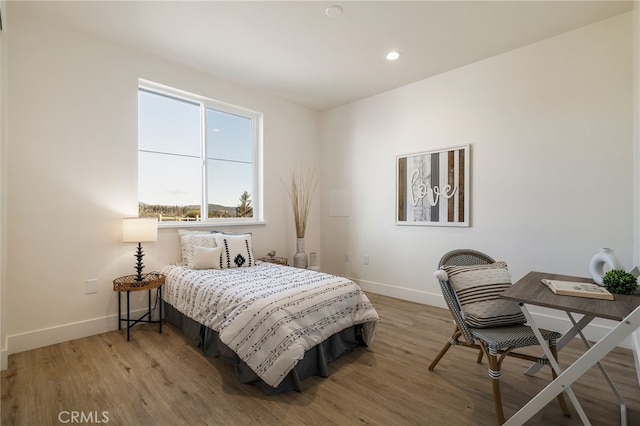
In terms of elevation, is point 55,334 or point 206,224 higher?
point 206,224

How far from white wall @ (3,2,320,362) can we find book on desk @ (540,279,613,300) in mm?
3419

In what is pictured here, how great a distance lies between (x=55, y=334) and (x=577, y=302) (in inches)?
150

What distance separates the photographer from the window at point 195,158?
3.32 meters

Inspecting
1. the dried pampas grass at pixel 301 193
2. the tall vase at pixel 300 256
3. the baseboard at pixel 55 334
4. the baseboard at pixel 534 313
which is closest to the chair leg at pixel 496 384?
the baseboard at pixel 534 313

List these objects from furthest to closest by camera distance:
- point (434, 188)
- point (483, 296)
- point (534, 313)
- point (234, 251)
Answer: point (434, 188) → point (234, 251) → point (534, 313) → point (483, 296)

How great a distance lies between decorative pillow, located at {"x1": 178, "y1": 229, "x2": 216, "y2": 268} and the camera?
3170 millimetres

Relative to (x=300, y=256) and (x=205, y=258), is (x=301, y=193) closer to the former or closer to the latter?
(x=300, y=256)

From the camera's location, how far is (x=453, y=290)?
196cm

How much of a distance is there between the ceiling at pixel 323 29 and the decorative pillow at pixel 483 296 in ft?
7.00

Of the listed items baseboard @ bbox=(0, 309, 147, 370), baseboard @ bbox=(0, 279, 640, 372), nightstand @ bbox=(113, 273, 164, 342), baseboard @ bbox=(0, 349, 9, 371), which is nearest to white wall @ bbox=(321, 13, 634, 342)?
baseboard @ bbox=(0, 279, 640, 372)

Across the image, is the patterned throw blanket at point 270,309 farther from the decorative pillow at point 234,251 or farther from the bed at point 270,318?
the decorative pillow at point 234,251

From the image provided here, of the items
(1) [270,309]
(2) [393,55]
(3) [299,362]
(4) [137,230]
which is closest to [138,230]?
(4) [137,230]

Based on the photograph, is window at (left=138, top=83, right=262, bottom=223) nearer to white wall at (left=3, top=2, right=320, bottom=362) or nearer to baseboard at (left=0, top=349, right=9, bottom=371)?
white wall at (left=3, top=2, right=320, bottom=362)

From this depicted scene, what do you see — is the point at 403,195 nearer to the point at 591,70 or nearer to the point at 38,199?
the point at 591,70
